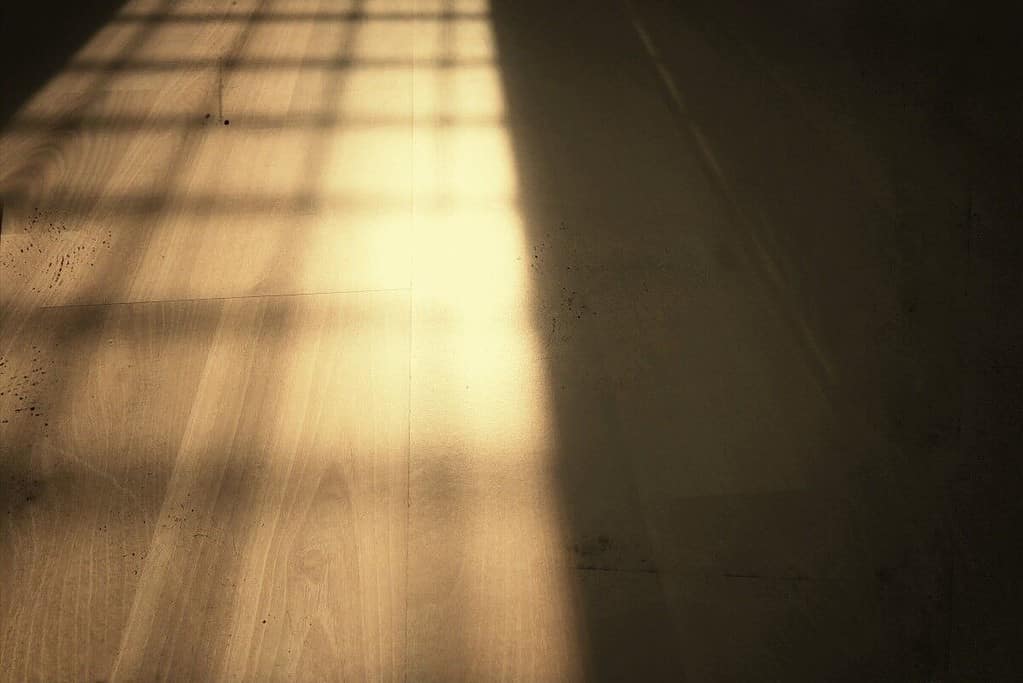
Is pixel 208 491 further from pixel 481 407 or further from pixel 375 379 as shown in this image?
pixel 481 407

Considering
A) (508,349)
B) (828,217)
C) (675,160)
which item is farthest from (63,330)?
(828,217)

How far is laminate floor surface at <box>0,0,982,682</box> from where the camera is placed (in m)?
1.10

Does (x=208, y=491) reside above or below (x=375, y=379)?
below

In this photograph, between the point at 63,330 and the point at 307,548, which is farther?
the point at 63,330

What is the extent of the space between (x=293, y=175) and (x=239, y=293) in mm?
353

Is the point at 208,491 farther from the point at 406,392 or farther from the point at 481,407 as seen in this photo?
the point at 481,407

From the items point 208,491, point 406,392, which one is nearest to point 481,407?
point 406,392

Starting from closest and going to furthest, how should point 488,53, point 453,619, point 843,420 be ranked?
point 453,619
point 843,420
point 488,53

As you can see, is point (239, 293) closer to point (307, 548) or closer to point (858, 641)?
point (307, 548)

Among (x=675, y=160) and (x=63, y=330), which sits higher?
(x=675, y=160)

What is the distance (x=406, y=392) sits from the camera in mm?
1300

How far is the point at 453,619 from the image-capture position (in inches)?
43.3

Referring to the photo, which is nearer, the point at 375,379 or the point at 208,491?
the point at 208,491

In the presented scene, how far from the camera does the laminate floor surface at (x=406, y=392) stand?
3.62ft
